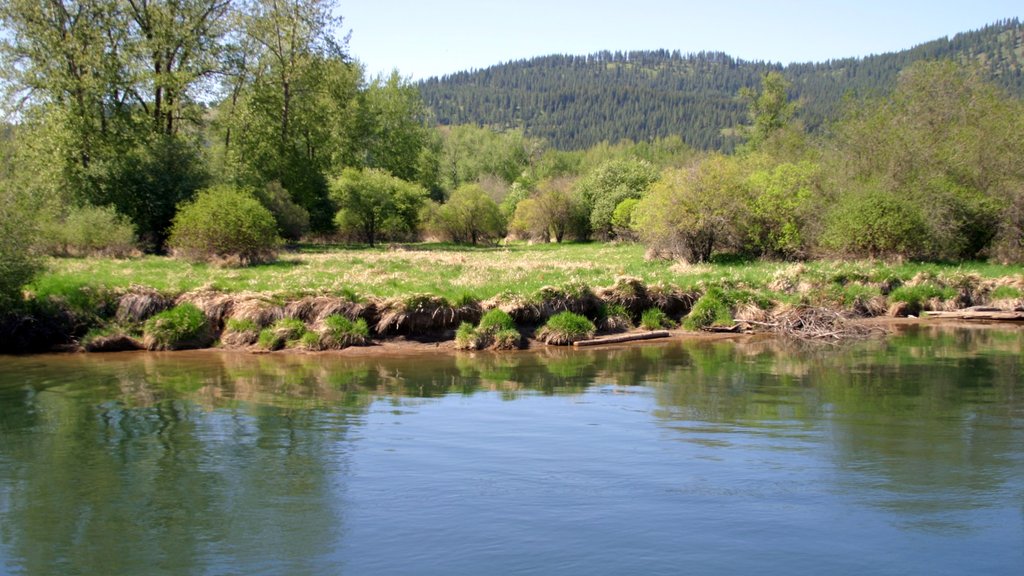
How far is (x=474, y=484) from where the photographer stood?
10.3 meters

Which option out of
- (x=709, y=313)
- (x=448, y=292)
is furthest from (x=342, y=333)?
(x=709, y=313)

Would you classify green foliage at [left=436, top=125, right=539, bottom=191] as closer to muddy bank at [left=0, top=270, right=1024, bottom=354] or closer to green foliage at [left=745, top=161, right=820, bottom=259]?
green foliage at [left=745, top=161, right=820, bottom=259]

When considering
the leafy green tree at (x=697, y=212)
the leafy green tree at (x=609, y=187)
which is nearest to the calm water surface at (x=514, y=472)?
the leafy green tree at (x=697, y=212)

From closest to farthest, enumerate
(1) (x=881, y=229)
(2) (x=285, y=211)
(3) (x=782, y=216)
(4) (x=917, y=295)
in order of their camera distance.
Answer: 1. (4) (x=917, y=295)
2. (1) (x=881, y=229)
3. (3) (x=782, y=216)
4. (2) (x=285, y=211)

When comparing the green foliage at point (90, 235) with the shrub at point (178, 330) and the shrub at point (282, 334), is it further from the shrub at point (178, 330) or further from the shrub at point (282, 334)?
the shrub at point (282, 334)

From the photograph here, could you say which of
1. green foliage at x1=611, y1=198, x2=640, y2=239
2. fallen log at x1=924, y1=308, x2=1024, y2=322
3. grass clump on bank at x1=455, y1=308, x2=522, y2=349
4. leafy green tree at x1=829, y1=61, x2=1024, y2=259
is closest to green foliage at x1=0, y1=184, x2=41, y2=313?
grass clump on bank at x1=455, y1=308, x2=522, y2=349

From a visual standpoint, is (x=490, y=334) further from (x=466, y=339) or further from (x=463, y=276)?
(x=463, y=276)

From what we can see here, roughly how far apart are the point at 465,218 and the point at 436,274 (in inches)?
1027

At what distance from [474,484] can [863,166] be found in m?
31.0

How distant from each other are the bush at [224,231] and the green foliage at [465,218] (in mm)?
22744

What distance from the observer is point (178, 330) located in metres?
21.0

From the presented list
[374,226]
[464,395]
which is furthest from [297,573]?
[374,226]

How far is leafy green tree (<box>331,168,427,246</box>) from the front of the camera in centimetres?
4381

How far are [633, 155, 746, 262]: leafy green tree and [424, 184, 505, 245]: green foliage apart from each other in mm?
20398
